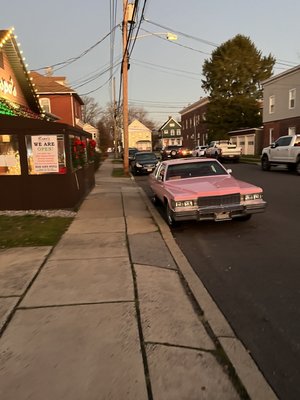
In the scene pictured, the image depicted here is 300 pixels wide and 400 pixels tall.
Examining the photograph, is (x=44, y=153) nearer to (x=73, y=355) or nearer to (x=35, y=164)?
(x=35, y=164)

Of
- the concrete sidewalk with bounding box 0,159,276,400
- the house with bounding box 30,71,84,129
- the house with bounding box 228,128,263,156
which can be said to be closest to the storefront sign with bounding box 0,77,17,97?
the concrete sidewalk with bounding box 0,159,276,400

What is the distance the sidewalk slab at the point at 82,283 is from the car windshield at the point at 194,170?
13.2ft

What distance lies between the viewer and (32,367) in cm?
304

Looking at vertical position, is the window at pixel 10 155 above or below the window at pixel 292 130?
below

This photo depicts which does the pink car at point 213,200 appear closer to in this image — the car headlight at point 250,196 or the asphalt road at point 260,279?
the car headlight at point 250,196

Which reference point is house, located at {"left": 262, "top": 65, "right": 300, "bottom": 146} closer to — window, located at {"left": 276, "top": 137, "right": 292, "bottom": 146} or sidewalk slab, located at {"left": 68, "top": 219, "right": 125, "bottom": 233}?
window, located at {"left": 276, "top": 137, "right": 292, "bottom": 146}

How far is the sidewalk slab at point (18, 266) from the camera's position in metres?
4.77

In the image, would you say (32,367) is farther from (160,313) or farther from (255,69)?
(255,69)

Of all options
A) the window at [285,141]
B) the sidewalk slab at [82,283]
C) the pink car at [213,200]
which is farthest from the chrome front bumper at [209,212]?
the window at [285,141]

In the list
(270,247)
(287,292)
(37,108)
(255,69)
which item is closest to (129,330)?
(287,292)

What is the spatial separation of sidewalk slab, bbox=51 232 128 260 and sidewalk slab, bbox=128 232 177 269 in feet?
0.57

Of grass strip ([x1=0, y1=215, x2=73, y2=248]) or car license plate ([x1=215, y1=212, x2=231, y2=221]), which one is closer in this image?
grass strip ([x1=0, y1=215, x2=73, y2=248])

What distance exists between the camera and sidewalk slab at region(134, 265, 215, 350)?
3.47m

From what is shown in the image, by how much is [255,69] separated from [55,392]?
5117cm
